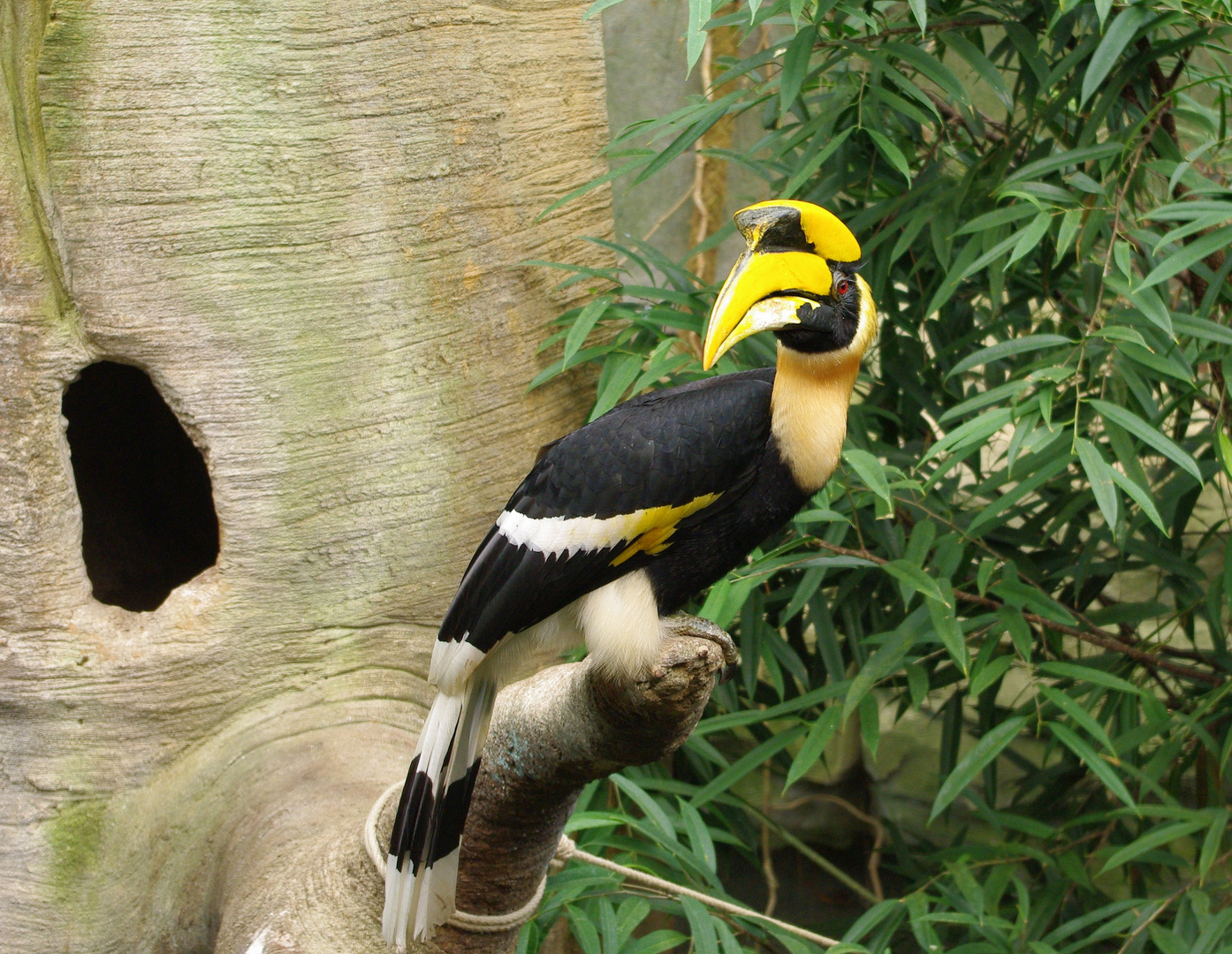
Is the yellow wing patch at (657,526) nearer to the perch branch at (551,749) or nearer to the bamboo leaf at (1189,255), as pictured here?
the perch branch at (551,749)

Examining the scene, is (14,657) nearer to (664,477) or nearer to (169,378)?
(169,378)

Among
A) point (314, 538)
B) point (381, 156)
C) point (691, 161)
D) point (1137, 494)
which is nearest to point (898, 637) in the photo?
point (1137, 494)

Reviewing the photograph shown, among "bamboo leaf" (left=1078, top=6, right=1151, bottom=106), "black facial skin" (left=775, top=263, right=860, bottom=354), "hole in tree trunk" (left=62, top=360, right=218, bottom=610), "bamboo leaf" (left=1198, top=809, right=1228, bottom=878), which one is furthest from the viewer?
"hole in tree trunk" (left=62, top=360, right=218, bottom=610)

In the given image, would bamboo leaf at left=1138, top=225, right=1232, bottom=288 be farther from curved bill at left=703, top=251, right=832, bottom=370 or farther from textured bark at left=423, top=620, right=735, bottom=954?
textured bark at left=423, top=620, right=735, bottom=954

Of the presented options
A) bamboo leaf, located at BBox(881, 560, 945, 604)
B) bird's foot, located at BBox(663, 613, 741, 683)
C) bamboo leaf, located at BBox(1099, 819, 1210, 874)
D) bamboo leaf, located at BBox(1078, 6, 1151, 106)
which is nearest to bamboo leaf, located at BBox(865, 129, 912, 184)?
bamboo leaf, located at BBox(1078, 6, 1151, 106)

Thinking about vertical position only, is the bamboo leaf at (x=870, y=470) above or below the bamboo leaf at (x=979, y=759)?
above

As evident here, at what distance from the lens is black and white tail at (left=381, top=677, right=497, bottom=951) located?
3.68ft

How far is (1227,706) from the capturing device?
5.02 feet

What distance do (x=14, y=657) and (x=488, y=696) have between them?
0.64m

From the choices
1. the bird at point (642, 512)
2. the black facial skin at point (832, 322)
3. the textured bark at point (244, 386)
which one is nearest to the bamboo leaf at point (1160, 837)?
the bird at point (642, 512)

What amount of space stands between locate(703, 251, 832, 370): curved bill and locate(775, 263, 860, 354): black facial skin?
0.04 ft

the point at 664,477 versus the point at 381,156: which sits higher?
the point at 381,156

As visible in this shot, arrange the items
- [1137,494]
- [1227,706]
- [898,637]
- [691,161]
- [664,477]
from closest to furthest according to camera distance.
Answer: [664,477]
[1137,494]
[898,637]
[1227,706]
[691,161]

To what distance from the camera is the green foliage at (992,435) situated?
133cm
